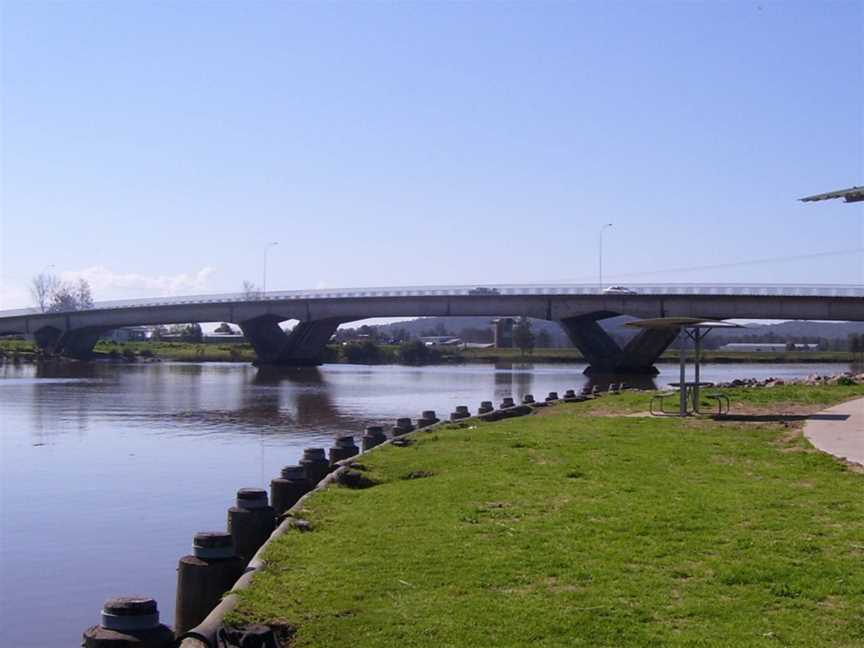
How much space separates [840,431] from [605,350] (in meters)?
64.9

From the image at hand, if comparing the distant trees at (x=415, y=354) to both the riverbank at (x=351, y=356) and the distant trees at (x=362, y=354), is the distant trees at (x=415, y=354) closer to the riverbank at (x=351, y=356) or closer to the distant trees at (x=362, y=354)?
the riverbank at (x=351, y=356)

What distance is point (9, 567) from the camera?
40.9ft

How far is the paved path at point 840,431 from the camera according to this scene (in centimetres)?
1622

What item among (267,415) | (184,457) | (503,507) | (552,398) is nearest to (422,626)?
(503,507)

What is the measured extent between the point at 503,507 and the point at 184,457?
13.9 metres

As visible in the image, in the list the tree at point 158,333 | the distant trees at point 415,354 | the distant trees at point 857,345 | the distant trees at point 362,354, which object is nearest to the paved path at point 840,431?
the distant trees at point 857,345

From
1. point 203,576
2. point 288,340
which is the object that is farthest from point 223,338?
point 203,576

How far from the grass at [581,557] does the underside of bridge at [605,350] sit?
65.8m

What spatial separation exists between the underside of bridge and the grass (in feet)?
216

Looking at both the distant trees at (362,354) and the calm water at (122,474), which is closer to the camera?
the calm water at (122,474)

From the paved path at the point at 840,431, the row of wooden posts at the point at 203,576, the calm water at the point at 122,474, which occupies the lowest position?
the calm water at the point at 122,474

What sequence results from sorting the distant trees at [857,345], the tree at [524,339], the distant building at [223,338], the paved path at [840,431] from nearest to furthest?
the paved path at [840,431] → the distant trees at [857,345] → the tree at [524,339] → the distant building at [223,338]

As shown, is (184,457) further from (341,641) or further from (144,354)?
(144,354)

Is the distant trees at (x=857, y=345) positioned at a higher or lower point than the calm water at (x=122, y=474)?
higher
